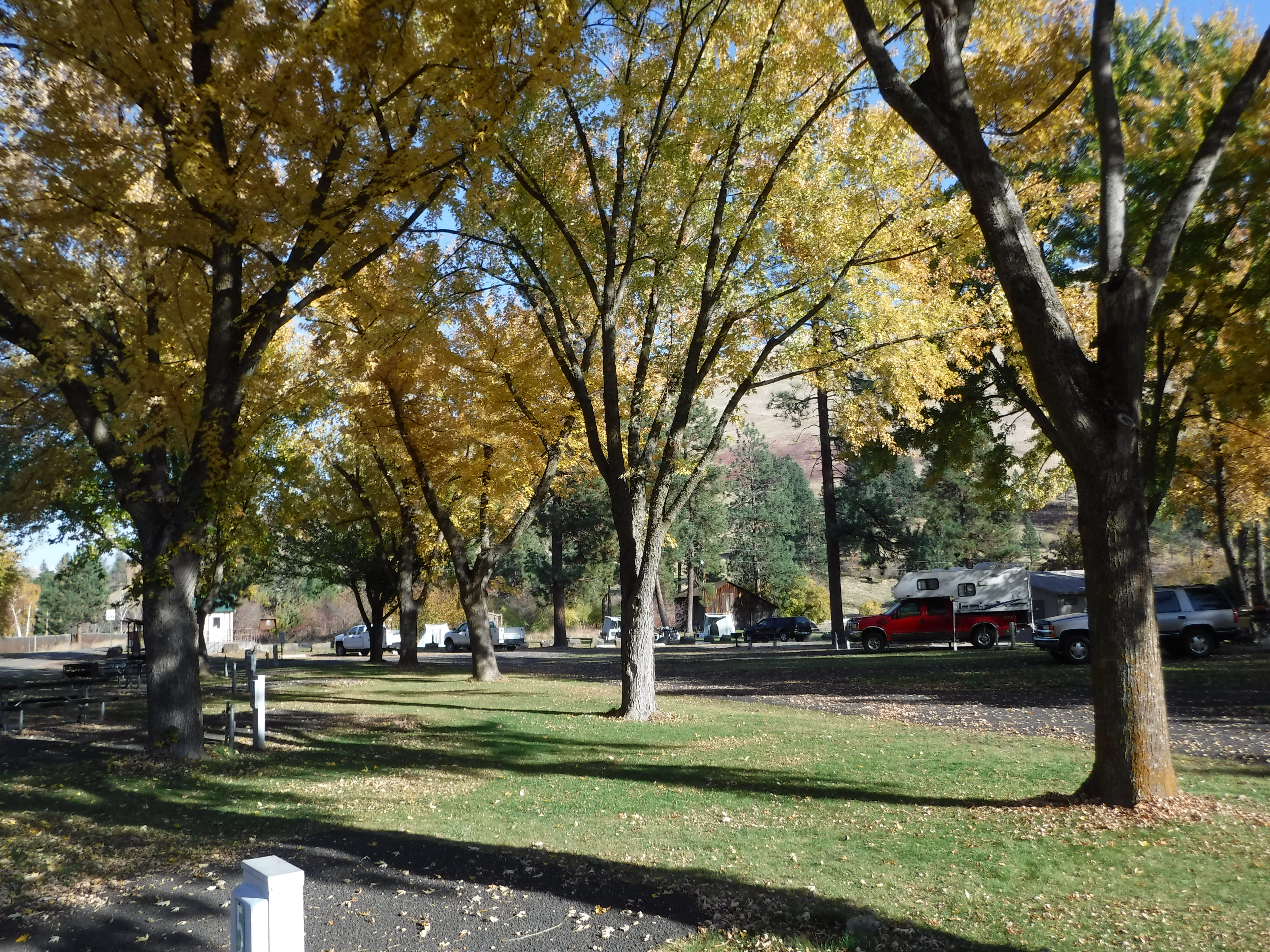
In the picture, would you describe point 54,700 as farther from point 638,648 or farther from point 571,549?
point 571,549

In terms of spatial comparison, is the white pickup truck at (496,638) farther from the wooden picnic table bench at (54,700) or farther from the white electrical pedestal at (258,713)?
the white electrical pedestal at (258,713)

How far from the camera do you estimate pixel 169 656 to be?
1054 centimetres

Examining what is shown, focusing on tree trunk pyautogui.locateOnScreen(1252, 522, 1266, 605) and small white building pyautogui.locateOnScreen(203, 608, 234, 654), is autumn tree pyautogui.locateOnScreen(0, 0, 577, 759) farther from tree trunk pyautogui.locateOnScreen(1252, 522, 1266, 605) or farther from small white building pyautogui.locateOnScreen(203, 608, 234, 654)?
small white building pyautogui.locateOnScreen(203, 608, 234, 654)

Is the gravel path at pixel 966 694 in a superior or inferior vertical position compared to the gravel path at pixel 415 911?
inferior

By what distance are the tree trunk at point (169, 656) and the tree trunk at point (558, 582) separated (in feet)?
148

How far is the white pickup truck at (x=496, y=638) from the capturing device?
53.2 meters

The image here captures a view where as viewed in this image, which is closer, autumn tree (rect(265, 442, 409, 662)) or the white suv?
the white suv

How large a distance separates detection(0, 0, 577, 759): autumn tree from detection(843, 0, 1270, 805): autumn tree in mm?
4341

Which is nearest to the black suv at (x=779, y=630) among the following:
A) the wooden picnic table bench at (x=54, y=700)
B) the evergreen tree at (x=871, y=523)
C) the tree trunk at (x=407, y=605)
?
the evergreen tree at (x=871, y=523)

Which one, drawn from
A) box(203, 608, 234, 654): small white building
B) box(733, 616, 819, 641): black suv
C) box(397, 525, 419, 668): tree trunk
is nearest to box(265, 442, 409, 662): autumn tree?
box(397, 525, 419, 668): tree trunk

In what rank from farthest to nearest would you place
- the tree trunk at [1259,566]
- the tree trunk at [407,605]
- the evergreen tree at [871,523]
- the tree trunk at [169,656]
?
the evergreen tree at [871,523]
the tree trunk at [1259,566]
the tree trunk at [407,605]
the tree trunk at [169,656]

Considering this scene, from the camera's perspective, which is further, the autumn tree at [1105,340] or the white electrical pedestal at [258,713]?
the white electrical pedestal at [258,713]

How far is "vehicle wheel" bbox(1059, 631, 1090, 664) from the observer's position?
22.6m

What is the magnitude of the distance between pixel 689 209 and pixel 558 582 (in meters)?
45.4
